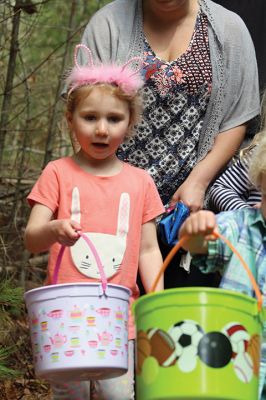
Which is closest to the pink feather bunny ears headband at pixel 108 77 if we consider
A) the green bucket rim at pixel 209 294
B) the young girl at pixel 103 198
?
the young girl at pixel 103 198

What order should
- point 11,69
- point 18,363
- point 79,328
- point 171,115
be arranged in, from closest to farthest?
point 79,328 < point 171,115 < point 18,363 < point 11,69

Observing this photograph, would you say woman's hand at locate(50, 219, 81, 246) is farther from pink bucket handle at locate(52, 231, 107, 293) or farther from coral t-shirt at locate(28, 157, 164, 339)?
coral t-shirt at locate(28, 157, 164, 339)

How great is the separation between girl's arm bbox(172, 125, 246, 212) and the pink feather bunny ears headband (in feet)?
1.57

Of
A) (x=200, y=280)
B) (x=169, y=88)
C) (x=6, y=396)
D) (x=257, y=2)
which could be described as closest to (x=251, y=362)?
(x=200, y=280)

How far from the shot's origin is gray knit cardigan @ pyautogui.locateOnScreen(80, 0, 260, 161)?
15.7ft

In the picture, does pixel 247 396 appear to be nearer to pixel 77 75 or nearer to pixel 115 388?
pixel 115 388

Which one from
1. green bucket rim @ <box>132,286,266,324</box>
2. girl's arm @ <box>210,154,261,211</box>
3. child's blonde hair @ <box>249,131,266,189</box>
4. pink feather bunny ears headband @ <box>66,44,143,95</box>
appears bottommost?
green bucket rim @ <box>132,286,266,324</box>

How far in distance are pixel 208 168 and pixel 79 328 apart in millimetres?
1228

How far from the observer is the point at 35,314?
12.6 ft

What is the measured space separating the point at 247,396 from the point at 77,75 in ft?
5.44

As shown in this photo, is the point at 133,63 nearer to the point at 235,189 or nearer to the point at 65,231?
the point at 235,189

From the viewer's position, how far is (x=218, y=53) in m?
4.81

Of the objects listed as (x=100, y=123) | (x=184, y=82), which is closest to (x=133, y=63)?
(x=184, y=82)

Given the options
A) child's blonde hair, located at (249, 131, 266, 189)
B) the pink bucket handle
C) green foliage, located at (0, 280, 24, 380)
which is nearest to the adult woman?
child's blonde hair, located at (249, 131, 266, 189)
